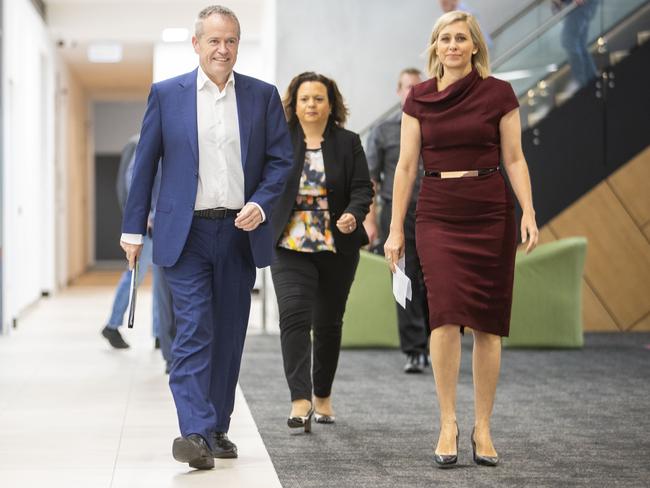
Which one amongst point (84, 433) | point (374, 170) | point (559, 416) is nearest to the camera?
point (84, 433)

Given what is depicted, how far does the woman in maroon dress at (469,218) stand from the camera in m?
4.32

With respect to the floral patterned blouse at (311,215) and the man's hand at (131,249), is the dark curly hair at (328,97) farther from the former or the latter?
the man's hand at (131,249)

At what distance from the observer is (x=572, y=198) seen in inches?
→ 380

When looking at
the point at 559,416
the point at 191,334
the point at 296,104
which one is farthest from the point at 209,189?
the point at 559,416

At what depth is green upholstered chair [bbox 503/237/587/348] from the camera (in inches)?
324

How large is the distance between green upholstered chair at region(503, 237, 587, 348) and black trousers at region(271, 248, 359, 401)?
325 cm

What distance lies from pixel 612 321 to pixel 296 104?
201 inches

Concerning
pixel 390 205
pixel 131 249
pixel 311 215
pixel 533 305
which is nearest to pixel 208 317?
pixel 131 249

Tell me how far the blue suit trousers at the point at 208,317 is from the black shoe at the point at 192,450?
0.02 metres

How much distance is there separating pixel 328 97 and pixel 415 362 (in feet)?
7.63

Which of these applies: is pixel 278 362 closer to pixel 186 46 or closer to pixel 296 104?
pixel 296 104

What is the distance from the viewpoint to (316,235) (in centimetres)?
504

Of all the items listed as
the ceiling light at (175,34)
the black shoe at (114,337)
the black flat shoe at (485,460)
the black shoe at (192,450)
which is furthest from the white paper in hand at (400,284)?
the ceiling light at (175,34)

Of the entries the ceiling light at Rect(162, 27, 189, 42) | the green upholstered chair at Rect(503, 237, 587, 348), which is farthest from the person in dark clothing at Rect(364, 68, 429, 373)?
the ceiling light at Rect(162, 27, 189, 42)
